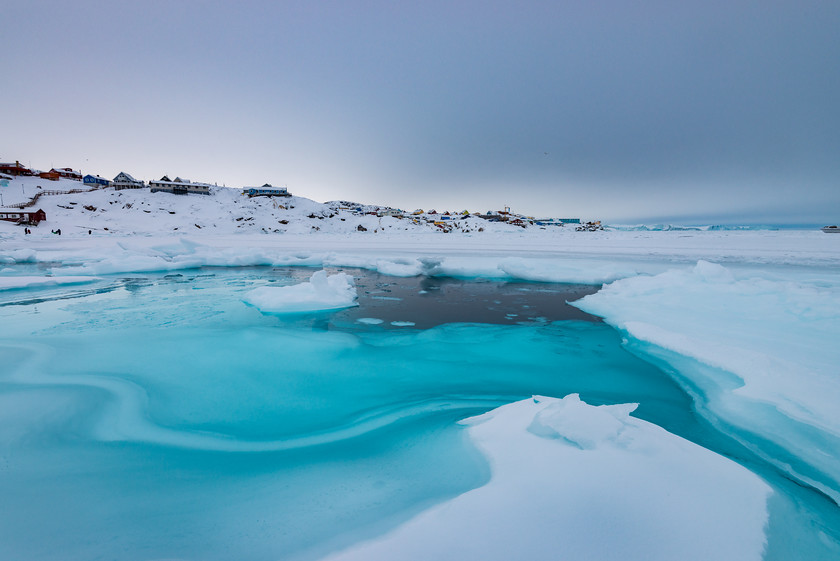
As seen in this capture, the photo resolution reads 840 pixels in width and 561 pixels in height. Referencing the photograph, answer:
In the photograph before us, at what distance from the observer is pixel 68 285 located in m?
9.98

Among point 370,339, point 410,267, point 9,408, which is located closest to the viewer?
point 9,408

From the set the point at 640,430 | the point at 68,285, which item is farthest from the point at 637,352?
the point at 68,285

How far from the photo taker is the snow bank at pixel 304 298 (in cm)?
743

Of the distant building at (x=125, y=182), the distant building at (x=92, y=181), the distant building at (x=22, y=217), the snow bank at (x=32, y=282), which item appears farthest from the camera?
the distant building at (x=92, y=181)

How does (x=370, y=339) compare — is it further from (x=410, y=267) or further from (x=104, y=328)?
(x=410, y=267)

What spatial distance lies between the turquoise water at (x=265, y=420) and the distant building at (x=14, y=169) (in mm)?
83819

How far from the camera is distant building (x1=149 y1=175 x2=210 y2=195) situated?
58.7 metres

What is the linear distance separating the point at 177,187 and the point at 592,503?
249 ft

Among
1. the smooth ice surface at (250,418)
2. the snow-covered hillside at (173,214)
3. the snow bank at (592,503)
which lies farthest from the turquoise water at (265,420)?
the snow-covered hillside at (173,214)

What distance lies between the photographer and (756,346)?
4266 mm

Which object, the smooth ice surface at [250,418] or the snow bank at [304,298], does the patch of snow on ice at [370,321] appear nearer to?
the smooth ice surface at [250,418]

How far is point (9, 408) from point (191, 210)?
185 ft

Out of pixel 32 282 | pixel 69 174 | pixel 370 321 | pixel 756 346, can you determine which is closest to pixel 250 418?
pixel 370 321

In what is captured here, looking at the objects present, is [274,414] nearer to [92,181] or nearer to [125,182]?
[125,182]
